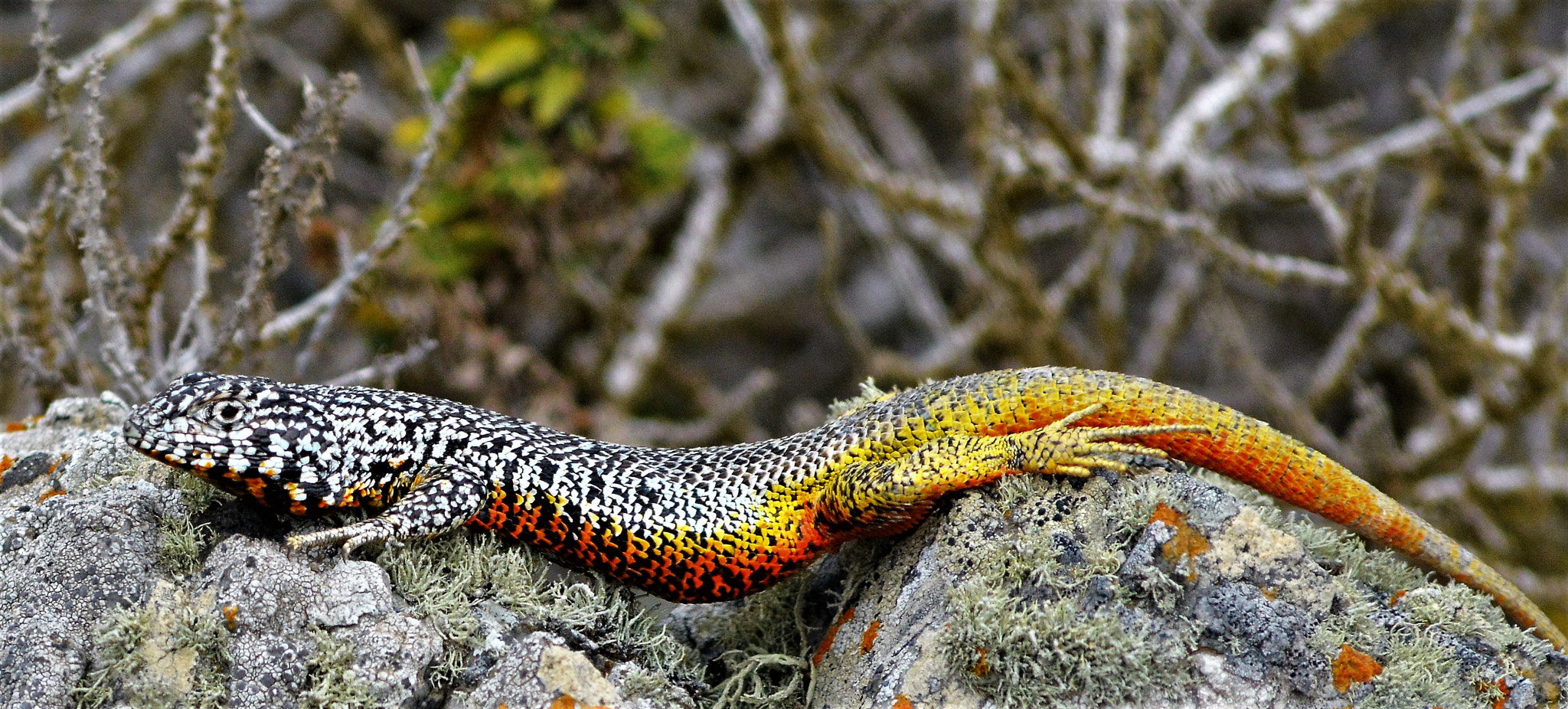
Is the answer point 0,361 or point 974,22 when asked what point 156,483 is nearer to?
point 0,361

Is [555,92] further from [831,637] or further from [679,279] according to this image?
[831,637]

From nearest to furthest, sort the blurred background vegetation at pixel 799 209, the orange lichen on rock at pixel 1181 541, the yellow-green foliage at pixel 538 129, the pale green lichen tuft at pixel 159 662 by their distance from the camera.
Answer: the pale green lichen tuft at pixel 159 662 < the orange lichen on rock at pixel 1181 541 < the blurred background vegetation at pixel 799 209 < the yellow-green foliage at pixel 538 129

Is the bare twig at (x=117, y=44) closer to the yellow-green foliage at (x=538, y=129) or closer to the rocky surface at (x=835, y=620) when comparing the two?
the yellow-green foliage at (x=538, y=129)

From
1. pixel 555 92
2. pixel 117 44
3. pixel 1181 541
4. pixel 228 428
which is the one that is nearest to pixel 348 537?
pixel 228 428

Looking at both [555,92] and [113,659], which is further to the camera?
[555,92]

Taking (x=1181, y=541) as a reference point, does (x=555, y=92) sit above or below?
above

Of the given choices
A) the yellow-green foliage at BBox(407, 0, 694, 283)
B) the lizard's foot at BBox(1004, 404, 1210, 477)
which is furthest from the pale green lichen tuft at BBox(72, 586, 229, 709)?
the yellow-green foliage at BBox(407, 0, 694, 283)

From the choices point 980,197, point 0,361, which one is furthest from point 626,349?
point 0,361

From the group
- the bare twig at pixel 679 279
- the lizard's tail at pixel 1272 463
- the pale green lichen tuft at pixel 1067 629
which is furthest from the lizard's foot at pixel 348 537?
the bare twig at pixel 679 279
